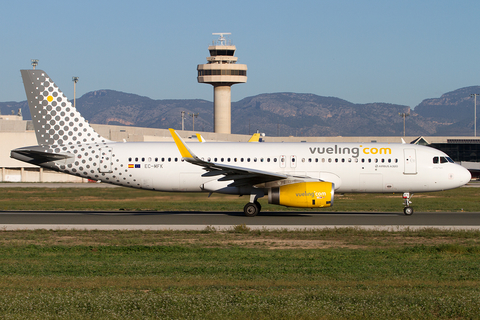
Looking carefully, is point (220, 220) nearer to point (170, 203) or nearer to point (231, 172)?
point (231, 172)

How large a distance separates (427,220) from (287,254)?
37.1 feet

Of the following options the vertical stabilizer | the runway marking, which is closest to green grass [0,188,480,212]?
the vertical stabilizer

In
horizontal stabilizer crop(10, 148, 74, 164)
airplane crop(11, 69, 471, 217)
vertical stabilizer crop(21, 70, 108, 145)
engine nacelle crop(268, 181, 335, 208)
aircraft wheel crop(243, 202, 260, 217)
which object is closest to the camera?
engine nacelle crop(268, 181, 335, 208)

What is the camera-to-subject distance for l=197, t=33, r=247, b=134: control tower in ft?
414

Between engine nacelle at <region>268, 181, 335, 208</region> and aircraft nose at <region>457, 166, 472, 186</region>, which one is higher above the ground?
aircraft nose at <region>457, 166, 472, 186</region>

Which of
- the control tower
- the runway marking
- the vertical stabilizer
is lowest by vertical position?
the runway marking

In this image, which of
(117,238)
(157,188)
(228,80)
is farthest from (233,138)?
(117,238)

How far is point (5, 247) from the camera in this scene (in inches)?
646

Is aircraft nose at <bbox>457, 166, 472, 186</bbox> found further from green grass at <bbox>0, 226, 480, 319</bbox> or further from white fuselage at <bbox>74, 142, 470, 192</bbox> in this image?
green grass at <bbox>0, 226, 480, 319</bbox>

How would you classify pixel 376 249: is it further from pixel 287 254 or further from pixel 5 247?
pixel 5 247

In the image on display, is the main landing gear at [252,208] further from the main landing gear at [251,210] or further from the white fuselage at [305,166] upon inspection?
the white fuselage at [305,166]

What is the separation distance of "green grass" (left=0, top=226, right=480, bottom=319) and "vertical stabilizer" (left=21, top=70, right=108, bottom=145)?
8362 millimetres

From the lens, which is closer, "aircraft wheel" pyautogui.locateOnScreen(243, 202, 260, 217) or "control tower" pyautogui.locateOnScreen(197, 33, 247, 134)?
"aircraft wheel" pyautogui.locateOnScreen(243, 202, 260, 217)

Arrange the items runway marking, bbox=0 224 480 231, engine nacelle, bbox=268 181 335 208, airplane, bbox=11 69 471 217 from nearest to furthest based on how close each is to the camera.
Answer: runway marking, bbox=0 224 480 231
engine nacelle, bbox=268 181 335 208
airplane, bbox=11 69 471 217
